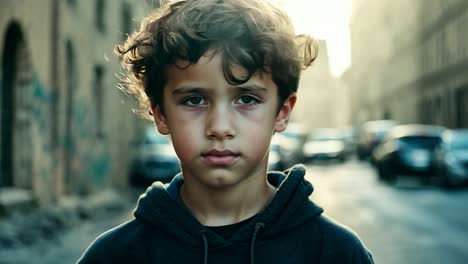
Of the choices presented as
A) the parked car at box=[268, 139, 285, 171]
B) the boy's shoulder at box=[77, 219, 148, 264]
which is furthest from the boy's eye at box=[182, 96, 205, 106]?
the parked car at box=[268, 139, 285, 171]

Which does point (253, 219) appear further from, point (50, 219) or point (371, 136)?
point (371, 136)

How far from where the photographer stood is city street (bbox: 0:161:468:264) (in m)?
10.1

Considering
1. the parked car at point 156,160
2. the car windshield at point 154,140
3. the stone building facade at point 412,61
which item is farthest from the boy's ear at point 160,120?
the stone building facade at point 412,61

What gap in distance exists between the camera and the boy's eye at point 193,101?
8.77 ft

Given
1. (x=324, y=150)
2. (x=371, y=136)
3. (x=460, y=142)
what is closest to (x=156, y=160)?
(x=460, y=142)

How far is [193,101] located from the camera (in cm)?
269

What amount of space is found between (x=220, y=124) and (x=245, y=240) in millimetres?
371

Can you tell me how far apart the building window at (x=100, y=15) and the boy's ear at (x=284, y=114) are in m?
19.7

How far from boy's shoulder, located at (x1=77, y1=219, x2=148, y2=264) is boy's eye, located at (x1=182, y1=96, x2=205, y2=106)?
44 centimetres

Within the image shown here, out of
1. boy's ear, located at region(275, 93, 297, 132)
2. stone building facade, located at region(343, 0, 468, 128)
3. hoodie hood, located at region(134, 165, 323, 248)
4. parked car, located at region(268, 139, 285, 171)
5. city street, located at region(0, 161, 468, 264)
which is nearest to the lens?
hoodie hood, located at region(134, 165, 323, 248)

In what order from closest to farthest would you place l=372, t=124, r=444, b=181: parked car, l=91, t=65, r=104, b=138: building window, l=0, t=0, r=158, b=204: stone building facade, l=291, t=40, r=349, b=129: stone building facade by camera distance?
l=0, t=0, r=158, b=204: stone building facade < l=91, t=65, r=104, b=138: building window < l=372, t=124, r=444, b=181: parked car < l=291, t=40, r=349, b=129: stone building facade

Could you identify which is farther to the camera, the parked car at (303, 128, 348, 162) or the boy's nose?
the parked car at (303, 128, 348, 162)

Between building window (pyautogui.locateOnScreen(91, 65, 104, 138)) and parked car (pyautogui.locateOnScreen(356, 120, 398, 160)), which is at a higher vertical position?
building window (pyautogui.locateOnScreen(91, 65, 104, 138))

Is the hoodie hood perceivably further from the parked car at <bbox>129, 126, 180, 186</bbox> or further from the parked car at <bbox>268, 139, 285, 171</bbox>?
the parked car at <bbox>268, 139, 285, 171</bbox>
